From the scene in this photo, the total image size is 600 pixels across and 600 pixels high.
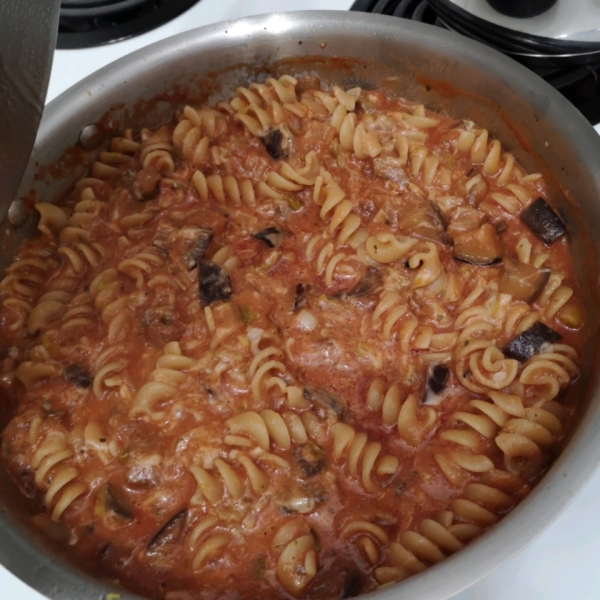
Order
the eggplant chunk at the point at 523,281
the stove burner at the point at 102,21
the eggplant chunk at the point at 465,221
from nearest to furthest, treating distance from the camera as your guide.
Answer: the eggplant chunk at the point at 523,281
the eggplant chunk at the point at 465,221
the stove burner at the point at 102,21

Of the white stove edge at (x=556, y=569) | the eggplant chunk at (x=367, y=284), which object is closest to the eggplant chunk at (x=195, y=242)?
the eggplant chunk at (x=367, y=284)

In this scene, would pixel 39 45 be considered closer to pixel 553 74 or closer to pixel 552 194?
pixel 552 194

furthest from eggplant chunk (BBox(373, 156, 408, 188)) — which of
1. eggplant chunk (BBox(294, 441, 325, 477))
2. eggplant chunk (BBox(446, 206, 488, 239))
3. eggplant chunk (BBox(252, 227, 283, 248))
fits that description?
eggplant chunk (BBox(294, 441, 325, 477))

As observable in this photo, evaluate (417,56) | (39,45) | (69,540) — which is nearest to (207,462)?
(69,540)

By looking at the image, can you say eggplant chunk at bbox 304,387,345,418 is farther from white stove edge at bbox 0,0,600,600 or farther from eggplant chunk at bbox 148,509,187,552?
A: white stove edge at bbox 0,0,600,600

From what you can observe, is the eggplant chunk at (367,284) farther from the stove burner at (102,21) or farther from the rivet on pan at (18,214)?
the stove burner at (102,21)

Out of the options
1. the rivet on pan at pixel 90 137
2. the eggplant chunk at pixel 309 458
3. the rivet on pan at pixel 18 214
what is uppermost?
the rivet on pan at pixel 90 137

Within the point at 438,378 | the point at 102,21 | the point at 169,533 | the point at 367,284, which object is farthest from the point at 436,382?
the point at 102,21
